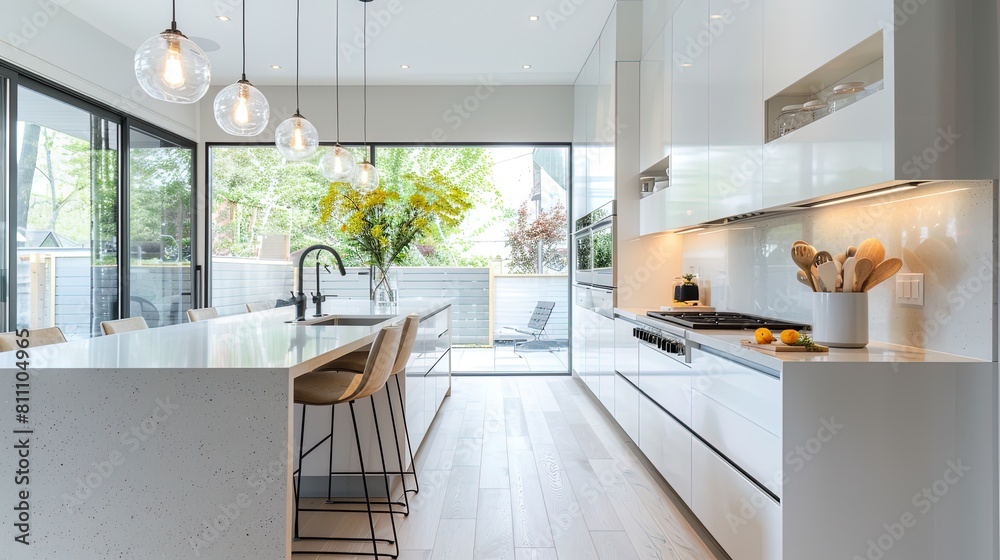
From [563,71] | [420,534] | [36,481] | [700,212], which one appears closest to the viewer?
[36,481]

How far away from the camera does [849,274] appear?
5.90 ft

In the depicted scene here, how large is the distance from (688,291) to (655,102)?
4.20 ft

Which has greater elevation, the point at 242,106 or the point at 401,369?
the point at 242,106

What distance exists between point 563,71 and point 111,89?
390 centimetres

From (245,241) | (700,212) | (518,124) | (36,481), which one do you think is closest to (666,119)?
(700,212)

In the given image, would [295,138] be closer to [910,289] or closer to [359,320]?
[359,320]

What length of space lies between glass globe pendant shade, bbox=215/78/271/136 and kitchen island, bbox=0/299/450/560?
58.1 inches

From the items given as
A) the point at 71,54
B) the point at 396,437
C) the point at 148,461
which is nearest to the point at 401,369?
the point at 396,437

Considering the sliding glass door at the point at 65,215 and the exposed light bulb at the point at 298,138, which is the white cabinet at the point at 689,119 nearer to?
the exposed light bulb at the point at 298,138

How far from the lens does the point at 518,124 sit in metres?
5.69

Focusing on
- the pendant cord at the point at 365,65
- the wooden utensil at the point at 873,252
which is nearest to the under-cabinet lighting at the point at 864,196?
the wooden utensil at the point at 873,252

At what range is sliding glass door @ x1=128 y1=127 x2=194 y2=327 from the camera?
190 inches

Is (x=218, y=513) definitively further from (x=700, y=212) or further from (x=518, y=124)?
(x=518, y=124)

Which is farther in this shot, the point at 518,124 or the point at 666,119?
the point at 518,124
